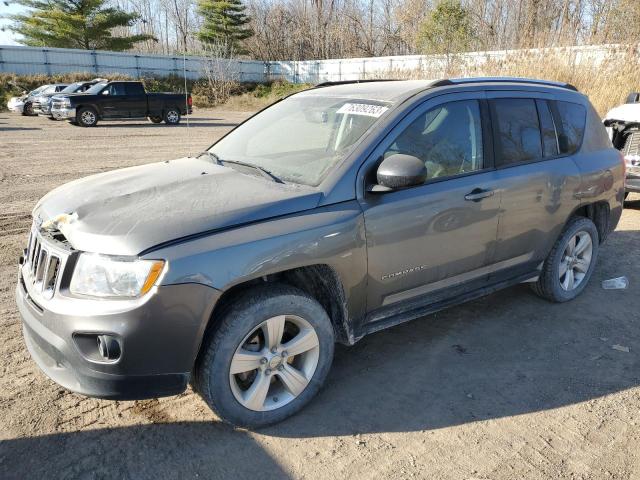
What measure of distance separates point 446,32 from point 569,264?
76.4 ft

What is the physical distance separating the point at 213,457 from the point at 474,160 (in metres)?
2.50

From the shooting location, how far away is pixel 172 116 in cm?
2320

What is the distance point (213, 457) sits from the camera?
2641 mm

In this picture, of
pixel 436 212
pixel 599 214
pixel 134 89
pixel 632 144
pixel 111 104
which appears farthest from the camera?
pixel 134 89

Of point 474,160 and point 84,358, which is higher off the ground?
point 474,160

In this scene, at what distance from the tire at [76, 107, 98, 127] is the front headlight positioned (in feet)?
68.2

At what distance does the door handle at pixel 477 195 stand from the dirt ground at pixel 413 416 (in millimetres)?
1099

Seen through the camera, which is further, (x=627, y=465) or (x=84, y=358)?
(x=627, y=465)

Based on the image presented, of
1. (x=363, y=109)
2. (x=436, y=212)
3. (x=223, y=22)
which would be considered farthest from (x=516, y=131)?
(x=223, y=22)

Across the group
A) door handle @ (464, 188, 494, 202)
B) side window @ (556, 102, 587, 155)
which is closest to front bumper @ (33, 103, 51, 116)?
side window @ (556, 102, 587, 155)

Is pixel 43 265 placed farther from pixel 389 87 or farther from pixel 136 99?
pixel 136 99

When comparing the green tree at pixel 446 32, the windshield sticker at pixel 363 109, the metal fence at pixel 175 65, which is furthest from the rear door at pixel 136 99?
the windshield sticker at pixel 363 109

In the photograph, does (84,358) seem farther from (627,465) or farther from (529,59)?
(529,59)

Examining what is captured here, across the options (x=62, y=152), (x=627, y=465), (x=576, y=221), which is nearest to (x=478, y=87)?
(x=576, y=221)
